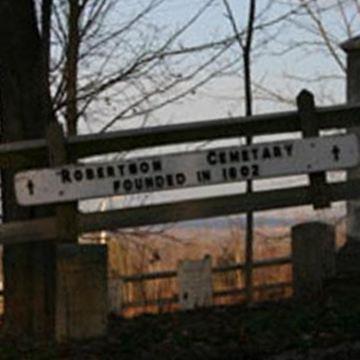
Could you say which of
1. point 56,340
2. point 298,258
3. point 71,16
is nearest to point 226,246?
point 71,16

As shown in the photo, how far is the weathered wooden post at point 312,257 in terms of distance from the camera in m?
8.35

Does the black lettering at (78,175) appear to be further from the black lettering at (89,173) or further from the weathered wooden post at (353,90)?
the weathered wooden post at (353,90)

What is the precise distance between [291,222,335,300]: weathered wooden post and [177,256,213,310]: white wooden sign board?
1191 mm

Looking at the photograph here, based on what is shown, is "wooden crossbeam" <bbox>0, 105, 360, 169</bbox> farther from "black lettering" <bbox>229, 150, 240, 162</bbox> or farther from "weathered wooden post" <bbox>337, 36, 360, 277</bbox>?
"weathered wooden post" <bbox>337, 36, 360, 277</bbox>

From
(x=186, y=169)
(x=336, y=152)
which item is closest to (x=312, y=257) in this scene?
(x=336, y=152)

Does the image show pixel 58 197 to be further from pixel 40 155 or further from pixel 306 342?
pixel 306 342

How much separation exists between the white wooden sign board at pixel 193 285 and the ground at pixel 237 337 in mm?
1384

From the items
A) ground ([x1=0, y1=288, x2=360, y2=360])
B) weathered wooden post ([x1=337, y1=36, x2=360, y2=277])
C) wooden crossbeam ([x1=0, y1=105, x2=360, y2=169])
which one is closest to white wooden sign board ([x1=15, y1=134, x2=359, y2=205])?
wooden crossbeam ([x1=0, y1=105, x2=360, y2=169])

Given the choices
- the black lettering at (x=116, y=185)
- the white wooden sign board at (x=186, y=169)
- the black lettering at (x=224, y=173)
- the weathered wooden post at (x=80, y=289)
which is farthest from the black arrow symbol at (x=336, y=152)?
the weathered wooden post at (x=80, y=289)

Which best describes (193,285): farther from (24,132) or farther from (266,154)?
(24,132)

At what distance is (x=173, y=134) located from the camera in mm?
7668

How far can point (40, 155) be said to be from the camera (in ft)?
24.8

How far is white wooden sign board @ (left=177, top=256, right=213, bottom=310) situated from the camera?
9539mm

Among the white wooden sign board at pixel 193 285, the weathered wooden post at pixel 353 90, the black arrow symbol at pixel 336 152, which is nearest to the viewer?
the black arrow symbol at pixel 336 152
